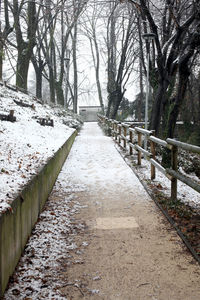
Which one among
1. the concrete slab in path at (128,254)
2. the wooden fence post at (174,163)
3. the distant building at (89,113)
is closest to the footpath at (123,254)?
the concrete slab in path at (128,254)

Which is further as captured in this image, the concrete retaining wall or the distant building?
the distant building

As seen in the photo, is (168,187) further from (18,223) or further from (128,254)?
(18,223)

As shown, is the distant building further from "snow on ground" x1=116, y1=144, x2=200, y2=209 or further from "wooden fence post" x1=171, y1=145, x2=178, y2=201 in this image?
"wooden fence post" x1=171, y1=145, x2=178, y2=201

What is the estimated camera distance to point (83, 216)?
5.57 m

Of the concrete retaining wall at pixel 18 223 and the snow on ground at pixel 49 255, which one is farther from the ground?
the concrete retaining wall at pixel 18 223

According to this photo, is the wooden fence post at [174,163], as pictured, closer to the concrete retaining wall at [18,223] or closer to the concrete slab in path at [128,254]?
the concrete slab in path at [128,254]

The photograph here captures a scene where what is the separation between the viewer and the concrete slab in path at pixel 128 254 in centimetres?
331

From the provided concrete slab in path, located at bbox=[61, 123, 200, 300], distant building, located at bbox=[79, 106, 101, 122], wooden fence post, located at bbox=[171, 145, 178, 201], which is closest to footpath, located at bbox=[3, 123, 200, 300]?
concrete slab in path, located at bbox=[61, 123, 200, 300]

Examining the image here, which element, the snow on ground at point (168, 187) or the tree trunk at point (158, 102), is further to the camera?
the tree trunk at point (158, 102)

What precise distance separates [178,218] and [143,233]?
32.5 inches

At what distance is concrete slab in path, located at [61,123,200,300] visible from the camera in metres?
3.31

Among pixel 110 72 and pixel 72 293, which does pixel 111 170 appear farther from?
pixel 110 72

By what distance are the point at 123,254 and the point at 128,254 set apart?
6 centimetres

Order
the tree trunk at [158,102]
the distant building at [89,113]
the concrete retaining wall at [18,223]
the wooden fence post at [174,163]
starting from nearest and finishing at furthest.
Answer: the concrete retaining wall at [18,223], the wooden fence post at [174,163], the tree trunk at [158,102], the distant building at [89,113]
